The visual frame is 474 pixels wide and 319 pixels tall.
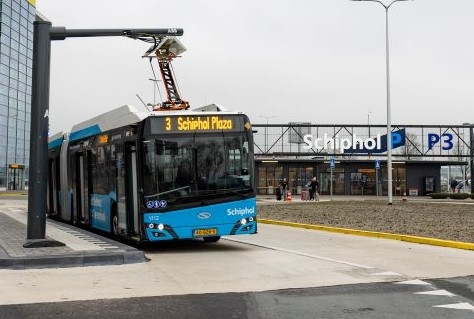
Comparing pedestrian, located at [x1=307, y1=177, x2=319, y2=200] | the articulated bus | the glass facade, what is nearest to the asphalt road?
the articulated bus

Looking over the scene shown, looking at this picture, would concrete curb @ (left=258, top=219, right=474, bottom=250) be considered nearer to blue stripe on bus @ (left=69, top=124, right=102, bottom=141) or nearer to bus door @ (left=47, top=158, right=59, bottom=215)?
blue stripe on bus @ (left=69, top=124, right=102, bottom=141)

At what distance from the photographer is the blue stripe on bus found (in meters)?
15.5

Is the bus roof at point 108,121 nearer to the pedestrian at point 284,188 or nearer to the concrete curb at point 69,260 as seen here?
the concrete curb at point 69,260

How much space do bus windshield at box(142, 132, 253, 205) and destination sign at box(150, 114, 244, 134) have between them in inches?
5.5

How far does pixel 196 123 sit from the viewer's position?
12.3 m

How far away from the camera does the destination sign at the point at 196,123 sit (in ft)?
39.5

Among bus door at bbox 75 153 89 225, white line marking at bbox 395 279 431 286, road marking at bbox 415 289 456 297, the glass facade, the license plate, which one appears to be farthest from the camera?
the glass facade

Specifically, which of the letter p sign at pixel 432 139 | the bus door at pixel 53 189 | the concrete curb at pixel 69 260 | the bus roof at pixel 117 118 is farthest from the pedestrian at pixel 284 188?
the concrete curb at pixel 69 260

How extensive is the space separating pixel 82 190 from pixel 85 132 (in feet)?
5.53

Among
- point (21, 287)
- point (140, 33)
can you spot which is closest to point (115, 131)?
point (140, 33)

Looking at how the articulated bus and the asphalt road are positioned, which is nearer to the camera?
the asphalt road

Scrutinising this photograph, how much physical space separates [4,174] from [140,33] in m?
57.8

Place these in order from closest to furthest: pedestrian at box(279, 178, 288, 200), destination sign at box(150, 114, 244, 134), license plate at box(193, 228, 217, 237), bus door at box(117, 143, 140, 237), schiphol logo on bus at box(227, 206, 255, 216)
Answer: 1. license plate at box(193, 228, 217, 237)
2. destination sign at box(150, 114, 244, 134)
3. schiphol logo on bus at box(227, 206, 255, 216)
4. bus door at box(117, 143, 140, 237)
5. pedestrian at box(279, 178, 288, 200)

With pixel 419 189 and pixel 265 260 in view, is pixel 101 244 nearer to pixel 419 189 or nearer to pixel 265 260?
pixel 265 260
